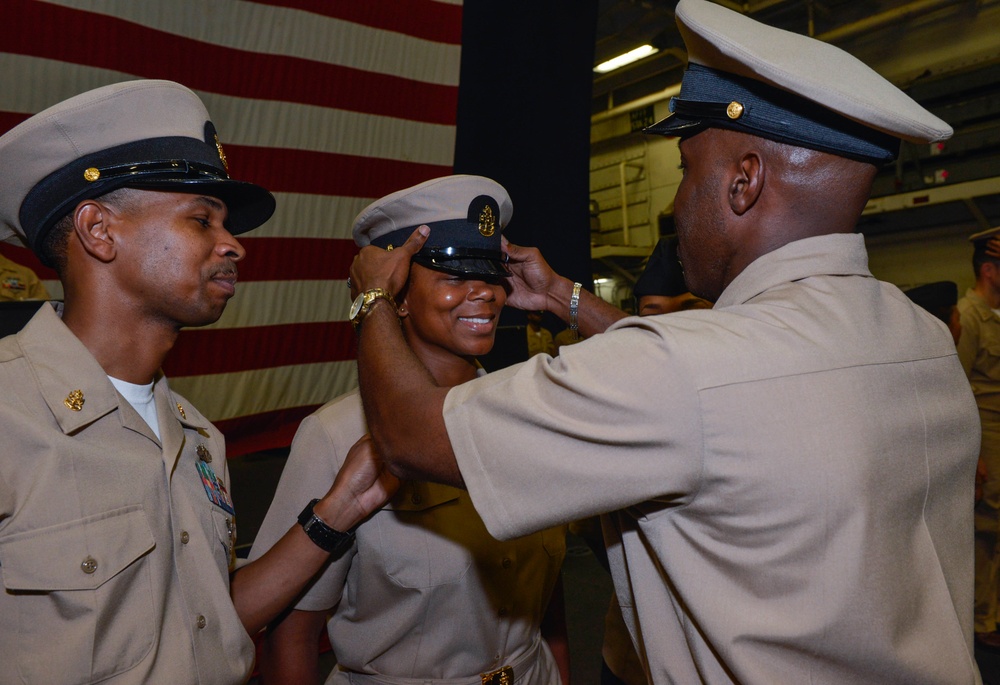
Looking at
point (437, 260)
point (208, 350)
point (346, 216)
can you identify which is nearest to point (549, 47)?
point (346, 216)

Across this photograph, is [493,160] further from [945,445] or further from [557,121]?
[945,445]

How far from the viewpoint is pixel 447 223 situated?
1730mm

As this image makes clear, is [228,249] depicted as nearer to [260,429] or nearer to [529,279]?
[529,279]

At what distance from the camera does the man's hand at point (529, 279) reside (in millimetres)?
1845

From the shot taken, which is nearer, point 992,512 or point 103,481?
point 103,481

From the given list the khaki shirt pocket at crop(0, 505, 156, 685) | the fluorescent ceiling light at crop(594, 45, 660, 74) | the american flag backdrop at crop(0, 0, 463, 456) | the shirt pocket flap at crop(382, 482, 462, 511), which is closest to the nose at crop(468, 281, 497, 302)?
the shirt pocket flap at crop(382, 482, 462, 511)

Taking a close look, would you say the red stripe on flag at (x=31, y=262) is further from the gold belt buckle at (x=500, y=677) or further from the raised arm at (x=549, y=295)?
the gold belt buckle at (x=500, y=677)

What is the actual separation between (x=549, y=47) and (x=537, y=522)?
158 inches

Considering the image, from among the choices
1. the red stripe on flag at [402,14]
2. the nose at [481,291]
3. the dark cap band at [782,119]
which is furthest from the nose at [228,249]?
the red stripe on flag at [402,14]

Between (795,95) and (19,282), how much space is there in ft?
9.18

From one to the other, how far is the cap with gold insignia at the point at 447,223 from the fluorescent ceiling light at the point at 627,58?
9.78 metres

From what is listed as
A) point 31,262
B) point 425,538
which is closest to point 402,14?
point 31,262

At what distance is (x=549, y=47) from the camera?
4.28 m

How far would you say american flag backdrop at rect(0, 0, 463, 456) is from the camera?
8.45ft
